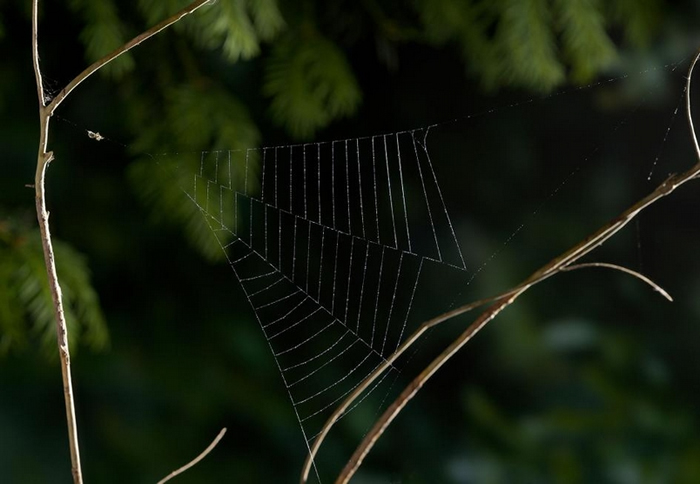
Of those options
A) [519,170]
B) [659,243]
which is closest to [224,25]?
[519,170]

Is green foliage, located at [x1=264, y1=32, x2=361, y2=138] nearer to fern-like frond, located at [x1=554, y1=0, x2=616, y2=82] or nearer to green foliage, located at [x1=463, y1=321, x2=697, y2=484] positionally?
fern-like frond, located at [x1=554, y1=0, x2=616, y2=82]

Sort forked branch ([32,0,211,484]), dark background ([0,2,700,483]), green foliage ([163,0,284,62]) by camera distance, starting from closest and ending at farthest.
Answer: forked branch ([32,0,211,484]), green foliage ([163,0,284,62]), dark background ([0,2,700,483])

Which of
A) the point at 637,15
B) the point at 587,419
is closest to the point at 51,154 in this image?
the point at 637,15

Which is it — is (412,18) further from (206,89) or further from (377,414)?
(377,414)

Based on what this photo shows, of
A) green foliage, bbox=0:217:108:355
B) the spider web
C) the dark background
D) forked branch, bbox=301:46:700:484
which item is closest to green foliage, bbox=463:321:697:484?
the dark background

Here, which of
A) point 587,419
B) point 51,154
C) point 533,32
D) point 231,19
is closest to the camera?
point 51,154

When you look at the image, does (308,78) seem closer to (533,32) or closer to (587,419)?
(533,32)

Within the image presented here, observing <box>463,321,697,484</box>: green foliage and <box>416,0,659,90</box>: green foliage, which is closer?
<box>416,0,659,90</box>: green foliage

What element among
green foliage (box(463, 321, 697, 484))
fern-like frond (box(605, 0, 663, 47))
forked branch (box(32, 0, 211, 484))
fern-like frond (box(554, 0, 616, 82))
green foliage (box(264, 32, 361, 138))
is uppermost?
fern-like frond (box(605, 0, 663, 47))
